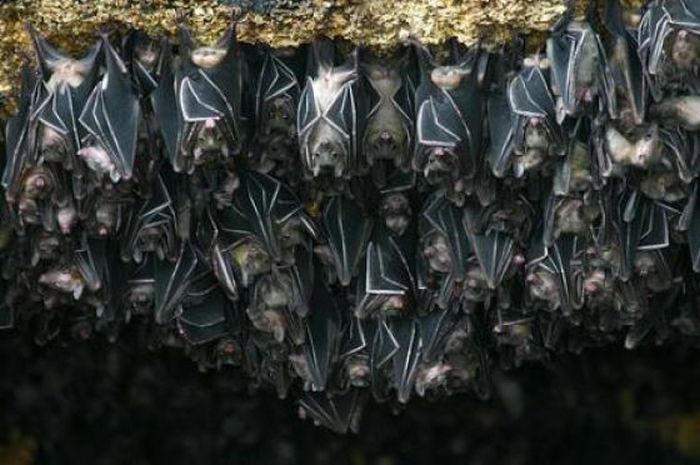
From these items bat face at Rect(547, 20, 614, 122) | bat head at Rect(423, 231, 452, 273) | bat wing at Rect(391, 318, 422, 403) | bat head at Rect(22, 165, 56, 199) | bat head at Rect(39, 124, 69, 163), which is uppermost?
bat face at Rect(547, 20, 614, 122)

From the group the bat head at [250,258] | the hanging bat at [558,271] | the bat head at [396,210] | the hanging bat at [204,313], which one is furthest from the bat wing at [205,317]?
the hanging bat at [558,271]

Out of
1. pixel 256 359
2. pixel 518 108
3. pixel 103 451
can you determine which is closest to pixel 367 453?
pixel 103 451

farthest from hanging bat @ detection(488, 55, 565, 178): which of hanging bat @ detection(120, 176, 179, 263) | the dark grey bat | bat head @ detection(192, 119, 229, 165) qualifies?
the dark grey bat

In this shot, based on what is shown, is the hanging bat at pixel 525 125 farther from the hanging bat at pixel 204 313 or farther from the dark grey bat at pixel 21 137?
the dark grey bat at pixel 21 137

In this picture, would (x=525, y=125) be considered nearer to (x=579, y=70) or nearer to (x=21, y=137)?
(x=579, y=70)

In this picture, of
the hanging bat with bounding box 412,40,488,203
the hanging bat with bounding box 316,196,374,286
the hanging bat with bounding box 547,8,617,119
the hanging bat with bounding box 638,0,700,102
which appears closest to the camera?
the hanging bat with bounding box 638,0,700,102

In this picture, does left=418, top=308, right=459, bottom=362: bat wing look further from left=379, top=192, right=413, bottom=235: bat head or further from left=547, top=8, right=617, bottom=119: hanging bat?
left=547, top=8, right=617, bottom=119: hanging bat

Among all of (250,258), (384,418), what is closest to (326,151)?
(250,258)

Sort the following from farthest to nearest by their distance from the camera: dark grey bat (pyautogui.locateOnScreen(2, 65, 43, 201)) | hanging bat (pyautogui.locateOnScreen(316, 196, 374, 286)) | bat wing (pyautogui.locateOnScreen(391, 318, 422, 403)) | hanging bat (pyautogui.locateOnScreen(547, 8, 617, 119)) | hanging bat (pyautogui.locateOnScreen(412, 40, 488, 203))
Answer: bat wing (pyautogui.locateOnScreen(391, 318, 422, 403)), hanging bat (pyautogui.locateOnScreen(316, 196, 374, 286)), dark grey bat (pyautogui.locateOnScreen(2, 65, 43, 201)), hanging bat (pyautogui.locateOnScreen(412, 40, 488, 203)), hanging bat (pyautogui.locateOnScreen(547, 8, 617, 119))
